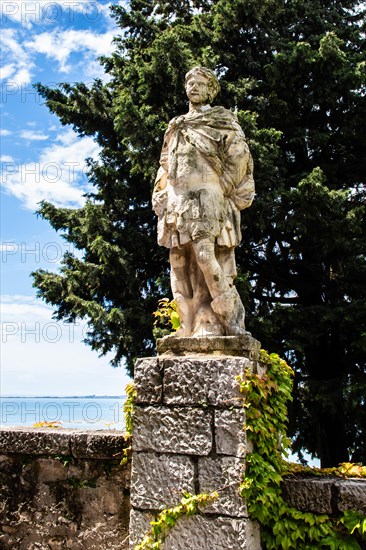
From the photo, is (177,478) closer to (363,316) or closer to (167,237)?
(167,237)

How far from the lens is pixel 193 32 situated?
10.4m

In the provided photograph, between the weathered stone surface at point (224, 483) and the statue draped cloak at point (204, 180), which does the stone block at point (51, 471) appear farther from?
the statue draped cloak at point (204, 180)

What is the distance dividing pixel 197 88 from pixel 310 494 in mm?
2694

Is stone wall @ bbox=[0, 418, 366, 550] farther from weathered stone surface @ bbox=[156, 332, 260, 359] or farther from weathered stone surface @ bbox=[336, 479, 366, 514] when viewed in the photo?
weathered stone surface @ bbox=[156, 332, 260, 359]

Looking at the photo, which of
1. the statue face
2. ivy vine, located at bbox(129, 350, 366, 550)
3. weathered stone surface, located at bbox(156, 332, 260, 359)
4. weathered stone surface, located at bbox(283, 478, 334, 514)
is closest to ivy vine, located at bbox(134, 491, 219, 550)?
ivy vine, located at bbox(129, 350, 366, 550)

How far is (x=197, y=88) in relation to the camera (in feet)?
12.1

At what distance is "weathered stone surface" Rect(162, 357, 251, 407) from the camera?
296 centimetres

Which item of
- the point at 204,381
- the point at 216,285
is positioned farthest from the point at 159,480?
the point at 216,285

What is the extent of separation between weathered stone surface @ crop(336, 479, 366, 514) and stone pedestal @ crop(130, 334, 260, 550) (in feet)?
1.64

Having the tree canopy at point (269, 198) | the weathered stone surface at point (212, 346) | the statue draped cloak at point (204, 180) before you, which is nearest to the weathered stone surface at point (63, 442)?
the weathered stone surface at point (212, 346)

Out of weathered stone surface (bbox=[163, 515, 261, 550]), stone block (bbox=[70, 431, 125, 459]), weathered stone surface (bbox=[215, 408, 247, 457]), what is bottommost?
weathered stone surface (bbox=[163, 515, 261, 550])

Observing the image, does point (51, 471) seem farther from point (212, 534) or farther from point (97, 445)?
point (212, 534)

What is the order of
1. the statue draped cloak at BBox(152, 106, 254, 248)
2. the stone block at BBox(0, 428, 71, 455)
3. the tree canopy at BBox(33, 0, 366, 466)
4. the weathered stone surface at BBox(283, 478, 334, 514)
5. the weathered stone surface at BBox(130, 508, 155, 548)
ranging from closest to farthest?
the weathered stone surface at BBox(283, 478, 334, 514), the weathered stone surface at BBox(130, 508, 155, 548), the statue draped cloak at BBox(152, 106, 254, 248), the stone block at BBox(0, 428, 71, 455), the tree canopy at BBox(33, 0, 366, 466)


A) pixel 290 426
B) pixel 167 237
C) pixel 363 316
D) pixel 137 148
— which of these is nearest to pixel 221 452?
pixel 167 237
